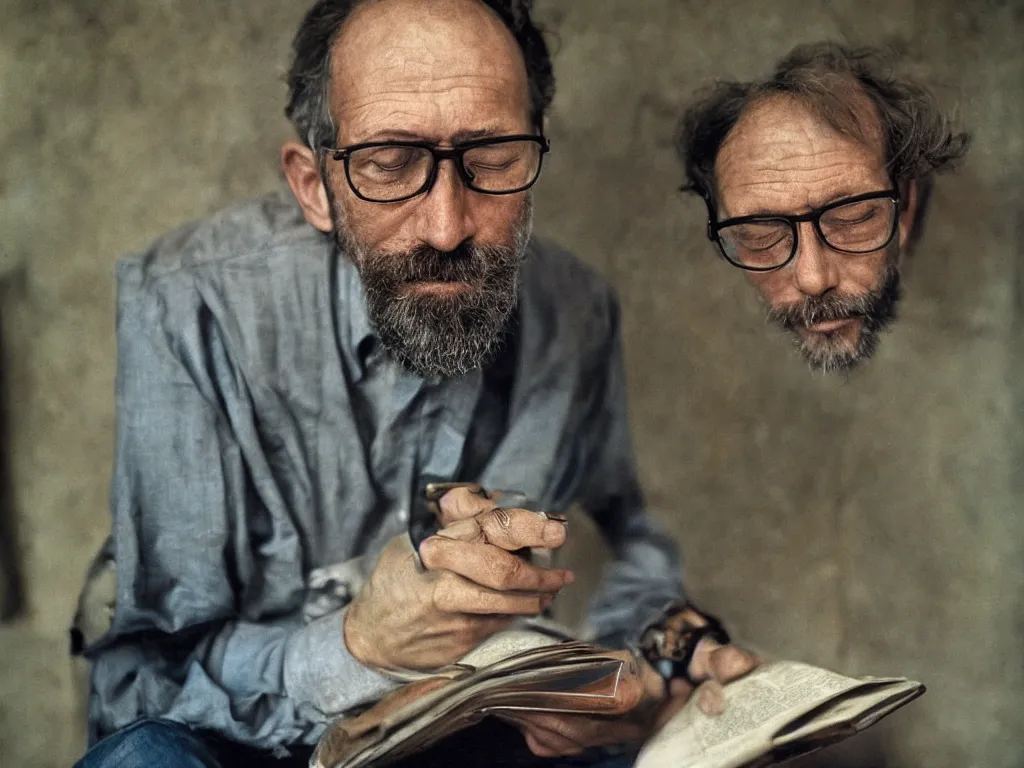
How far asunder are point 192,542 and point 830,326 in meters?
0.87

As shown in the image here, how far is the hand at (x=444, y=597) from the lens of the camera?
1.27 m

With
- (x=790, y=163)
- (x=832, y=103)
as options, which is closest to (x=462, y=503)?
(x=790, y=163)

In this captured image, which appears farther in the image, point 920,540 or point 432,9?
point 920,540

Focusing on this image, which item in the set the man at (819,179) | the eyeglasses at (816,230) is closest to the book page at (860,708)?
the man at (819,179)

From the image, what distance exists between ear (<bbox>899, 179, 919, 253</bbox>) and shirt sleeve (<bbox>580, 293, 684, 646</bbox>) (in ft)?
1.32

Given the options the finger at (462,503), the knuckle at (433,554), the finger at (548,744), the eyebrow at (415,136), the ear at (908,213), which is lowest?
the finger at (548,744)

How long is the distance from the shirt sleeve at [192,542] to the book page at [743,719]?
426mm

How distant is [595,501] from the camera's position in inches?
54.1

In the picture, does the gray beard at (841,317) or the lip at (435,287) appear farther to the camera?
the gray beard at (841,317)

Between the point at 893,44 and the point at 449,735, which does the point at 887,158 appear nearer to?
the point at 893,44

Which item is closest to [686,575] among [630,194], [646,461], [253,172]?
[646,461]

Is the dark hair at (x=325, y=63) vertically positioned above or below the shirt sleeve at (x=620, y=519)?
above

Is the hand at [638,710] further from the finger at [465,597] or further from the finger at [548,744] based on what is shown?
the finger at [465,597]

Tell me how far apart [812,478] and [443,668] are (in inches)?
22.0
